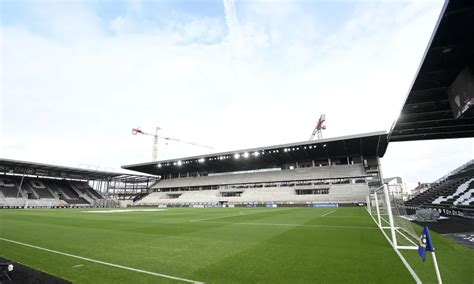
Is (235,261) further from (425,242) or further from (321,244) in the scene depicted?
(425,242)

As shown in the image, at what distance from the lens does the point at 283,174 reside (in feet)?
179

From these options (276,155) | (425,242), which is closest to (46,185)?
(276,155)

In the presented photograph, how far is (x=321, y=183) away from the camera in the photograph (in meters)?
48.2

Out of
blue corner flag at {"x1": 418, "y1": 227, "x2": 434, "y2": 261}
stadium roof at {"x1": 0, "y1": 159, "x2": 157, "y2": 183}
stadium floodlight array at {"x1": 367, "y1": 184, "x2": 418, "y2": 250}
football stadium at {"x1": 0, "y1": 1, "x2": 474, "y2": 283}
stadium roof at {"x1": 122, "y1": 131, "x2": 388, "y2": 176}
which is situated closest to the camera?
blue corner flag at {"x1": 418, "y1": 227, "x2": 434, "y2": 261}

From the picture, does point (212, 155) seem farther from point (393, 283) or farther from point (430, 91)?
point (393, 283)

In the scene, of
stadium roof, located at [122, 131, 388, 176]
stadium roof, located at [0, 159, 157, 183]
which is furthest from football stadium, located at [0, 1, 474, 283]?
stadium roof, located at [0, 159, 157, 183]

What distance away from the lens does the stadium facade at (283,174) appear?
4350 centimetres

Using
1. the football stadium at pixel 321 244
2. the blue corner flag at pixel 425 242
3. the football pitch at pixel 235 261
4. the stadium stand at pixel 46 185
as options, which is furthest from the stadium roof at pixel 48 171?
the blue corner flag at pixel 425 242

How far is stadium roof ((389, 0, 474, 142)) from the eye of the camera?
642cm

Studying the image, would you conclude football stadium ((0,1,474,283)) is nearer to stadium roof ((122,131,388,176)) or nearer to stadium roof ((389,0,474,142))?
stadium roof ((389,0,474,142))

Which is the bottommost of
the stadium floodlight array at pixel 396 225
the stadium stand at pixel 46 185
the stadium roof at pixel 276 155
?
the stadium floodlight array at pixel 396 225

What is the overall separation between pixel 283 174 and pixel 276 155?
5389 millimetres

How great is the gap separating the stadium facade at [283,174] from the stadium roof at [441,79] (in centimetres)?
2384

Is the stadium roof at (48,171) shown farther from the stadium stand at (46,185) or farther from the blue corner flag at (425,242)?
the blue corner flag at (425,242)
